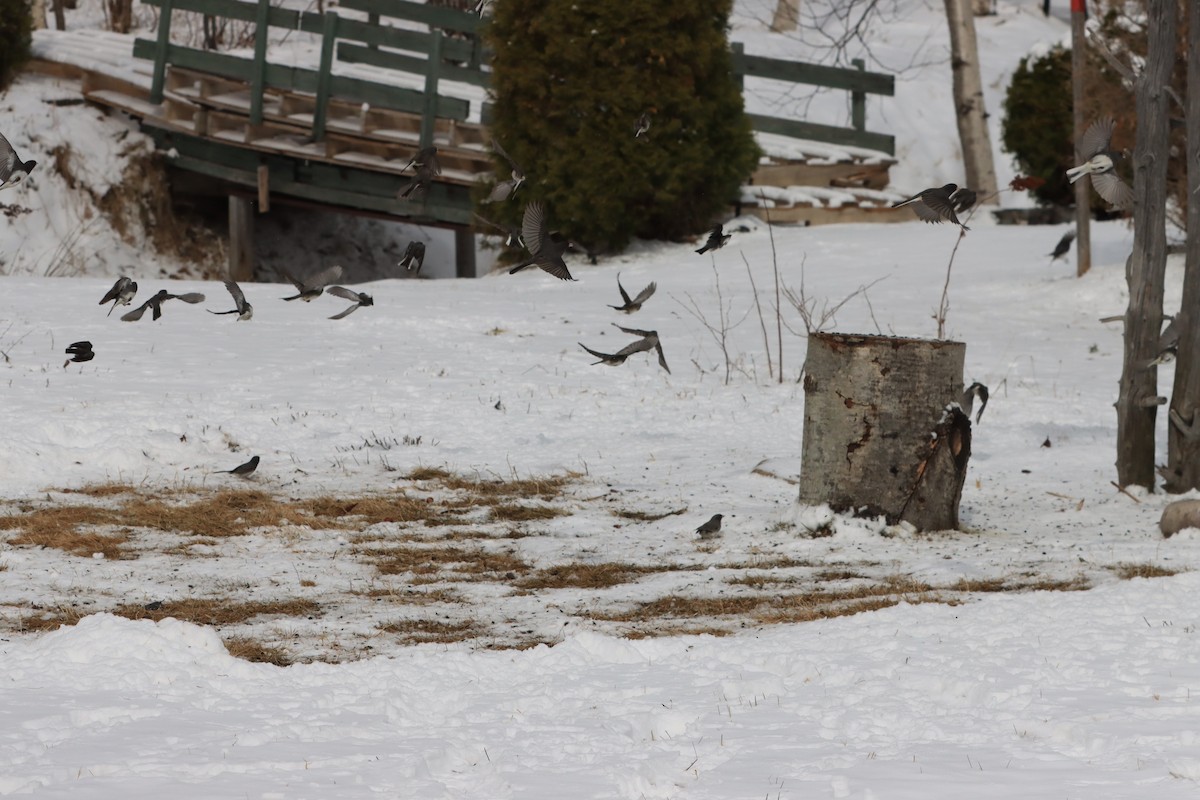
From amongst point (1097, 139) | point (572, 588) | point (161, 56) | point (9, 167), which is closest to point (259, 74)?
point (161, 56)

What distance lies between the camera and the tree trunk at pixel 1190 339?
19.5ft

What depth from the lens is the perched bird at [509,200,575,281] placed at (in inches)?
259

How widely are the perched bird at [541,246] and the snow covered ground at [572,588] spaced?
1.03 m

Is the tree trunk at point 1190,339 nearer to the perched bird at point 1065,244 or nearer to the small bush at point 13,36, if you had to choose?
the perched bird at point 1065,244

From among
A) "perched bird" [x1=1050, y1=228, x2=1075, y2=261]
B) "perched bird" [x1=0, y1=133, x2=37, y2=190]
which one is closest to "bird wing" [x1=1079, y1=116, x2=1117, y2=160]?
"perched bird" [x1=0, y1=133, x2=37, y2=190]

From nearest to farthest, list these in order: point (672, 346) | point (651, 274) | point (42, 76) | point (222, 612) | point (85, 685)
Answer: point (85, 685) → point (222, 612) → point (672, 346) → point (651, 274) → point (42, 76)

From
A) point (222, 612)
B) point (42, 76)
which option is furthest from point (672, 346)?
point (42, 76)

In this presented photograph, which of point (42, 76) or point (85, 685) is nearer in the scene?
point (85, 685)

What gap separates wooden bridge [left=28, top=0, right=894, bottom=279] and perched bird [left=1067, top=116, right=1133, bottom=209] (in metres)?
9.25

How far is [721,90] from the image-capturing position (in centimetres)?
1330

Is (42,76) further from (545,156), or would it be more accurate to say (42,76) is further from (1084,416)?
(1084,416)

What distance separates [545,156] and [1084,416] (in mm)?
6469

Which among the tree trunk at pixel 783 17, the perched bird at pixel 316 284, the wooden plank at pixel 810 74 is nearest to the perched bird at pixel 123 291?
the perched bird at pixel 316 284

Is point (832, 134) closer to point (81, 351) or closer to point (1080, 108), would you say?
point (1080, 108)
